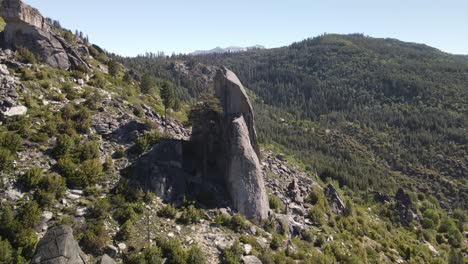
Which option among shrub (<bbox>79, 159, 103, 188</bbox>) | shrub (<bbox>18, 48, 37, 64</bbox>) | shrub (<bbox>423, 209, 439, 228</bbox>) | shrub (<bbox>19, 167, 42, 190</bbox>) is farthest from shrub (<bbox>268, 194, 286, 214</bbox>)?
shrub (<bbox>423, 209, 439, 228</bbox>)

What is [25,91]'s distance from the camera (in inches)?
1377

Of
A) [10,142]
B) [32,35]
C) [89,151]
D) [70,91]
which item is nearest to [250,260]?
[89,151]

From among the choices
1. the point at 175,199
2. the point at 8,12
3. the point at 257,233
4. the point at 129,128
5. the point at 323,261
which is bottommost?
the point at 323,261

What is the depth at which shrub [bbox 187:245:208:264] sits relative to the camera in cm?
2520

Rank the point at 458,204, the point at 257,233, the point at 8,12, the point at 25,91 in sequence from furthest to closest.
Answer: the point at 458,204 → the point at 8,12 → the point at 25,91 → the point at 257,233

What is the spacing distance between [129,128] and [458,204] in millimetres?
127871

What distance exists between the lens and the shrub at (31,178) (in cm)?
2584

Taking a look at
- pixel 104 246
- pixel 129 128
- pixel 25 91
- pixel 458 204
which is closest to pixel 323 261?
pixel 104 246

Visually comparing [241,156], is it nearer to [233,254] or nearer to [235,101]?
[235,101]

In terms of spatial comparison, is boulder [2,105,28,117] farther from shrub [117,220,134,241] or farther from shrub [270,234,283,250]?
shrub [270,234,283,250]

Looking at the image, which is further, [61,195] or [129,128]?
[129,128]

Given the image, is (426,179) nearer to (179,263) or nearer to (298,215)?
(298,215)

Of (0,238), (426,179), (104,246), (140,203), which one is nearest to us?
(0,238)

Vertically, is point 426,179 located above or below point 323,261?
below
